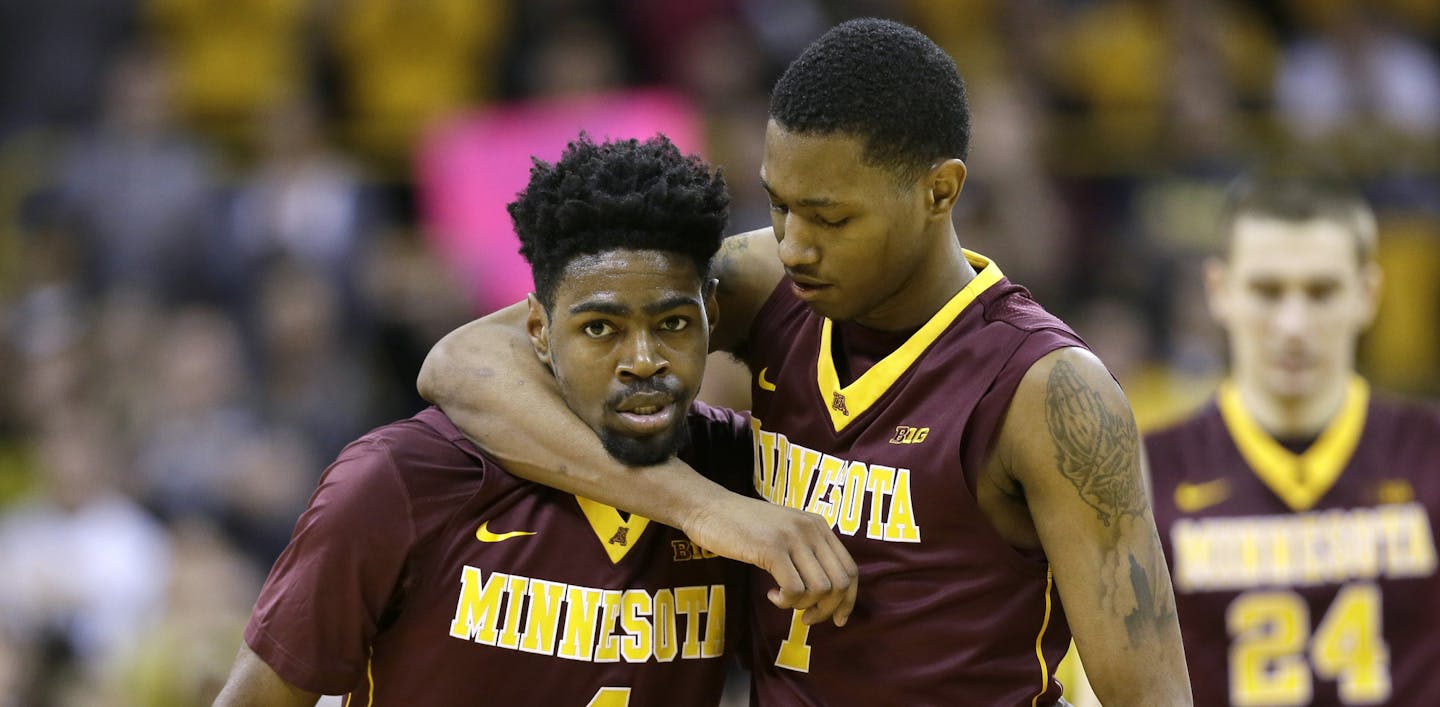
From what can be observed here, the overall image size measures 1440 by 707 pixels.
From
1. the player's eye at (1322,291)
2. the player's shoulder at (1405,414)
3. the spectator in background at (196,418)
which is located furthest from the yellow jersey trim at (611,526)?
the spectator in background at (196,418)

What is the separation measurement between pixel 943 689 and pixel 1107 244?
19.2 ft

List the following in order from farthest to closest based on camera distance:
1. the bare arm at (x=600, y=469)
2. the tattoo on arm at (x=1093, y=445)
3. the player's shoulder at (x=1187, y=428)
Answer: the player's shoulder at (x=1187, y=428) → the bare arm at (x=600, y=469) → the tattoo on arm at (x=1093, y=445)

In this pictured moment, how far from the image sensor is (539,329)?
385cm

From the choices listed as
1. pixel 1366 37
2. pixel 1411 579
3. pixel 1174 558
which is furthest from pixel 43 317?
pixel 1366 37

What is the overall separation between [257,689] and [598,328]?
1.01 m

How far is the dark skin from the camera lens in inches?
130

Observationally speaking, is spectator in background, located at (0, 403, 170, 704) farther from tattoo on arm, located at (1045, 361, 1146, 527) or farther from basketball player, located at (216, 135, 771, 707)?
tattoo on arm, located at (1045, 361, 1146, 527)

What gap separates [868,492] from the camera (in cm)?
355

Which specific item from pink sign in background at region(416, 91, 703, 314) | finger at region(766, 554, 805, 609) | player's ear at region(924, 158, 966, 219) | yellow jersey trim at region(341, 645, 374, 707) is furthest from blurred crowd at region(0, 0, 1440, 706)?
player's ear at region(924, 158, 966, 219)

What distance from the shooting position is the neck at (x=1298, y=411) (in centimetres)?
525

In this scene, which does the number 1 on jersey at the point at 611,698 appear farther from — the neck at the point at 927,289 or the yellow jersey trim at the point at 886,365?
the neck at the point at 927,289

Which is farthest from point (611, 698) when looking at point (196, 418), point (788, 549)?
point (196, 418)

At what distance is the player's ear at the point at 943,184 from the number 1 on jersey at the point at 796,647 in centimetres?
87

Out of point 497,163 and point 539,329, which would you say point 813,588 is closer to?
point 539,329
